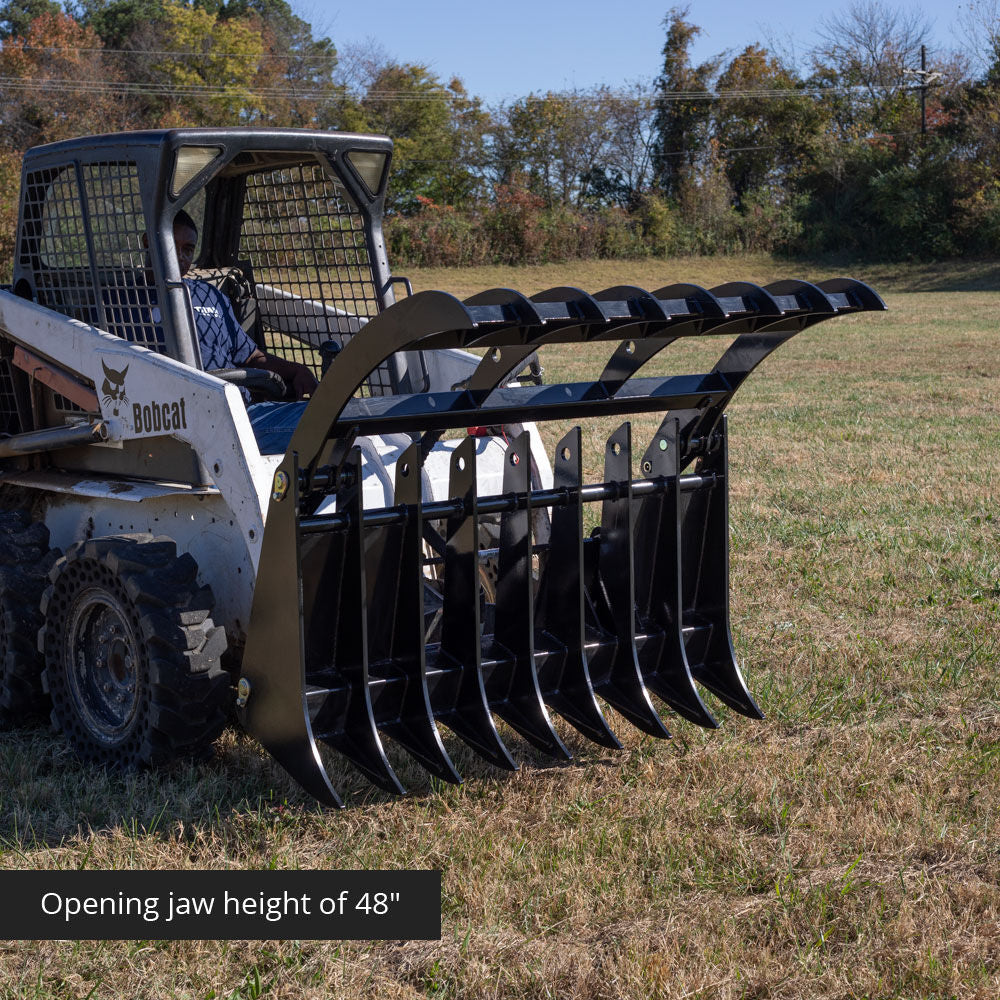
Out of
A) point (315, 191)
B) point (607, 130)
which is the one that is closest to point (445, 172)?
point (607, 130)

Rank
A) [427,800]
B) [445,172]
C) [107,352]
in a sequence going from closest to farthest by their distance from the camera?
[427,800] → [107,352] → [445,172]

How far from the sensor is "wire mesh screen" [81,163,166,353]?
4.56 meters

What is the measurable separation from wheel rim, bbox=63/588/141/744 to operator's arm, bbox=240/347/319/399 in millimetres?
1392

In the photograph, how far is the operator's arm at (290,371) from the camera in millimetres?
5238

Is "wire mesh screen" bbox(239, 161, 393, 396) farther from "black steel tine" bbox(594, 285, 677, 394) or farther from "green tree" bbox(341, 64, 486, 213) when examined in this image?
"green tree" bbox(341, 64, 486, 213)

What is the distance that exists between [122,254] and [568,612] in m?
2.12

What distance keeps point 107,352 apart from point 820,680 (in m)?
2.95

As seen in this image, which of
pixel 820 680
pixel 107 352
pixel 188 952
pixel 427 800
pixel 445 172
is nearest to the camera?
pixel 188 952

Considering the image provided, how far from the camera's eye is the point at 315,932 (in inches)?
123

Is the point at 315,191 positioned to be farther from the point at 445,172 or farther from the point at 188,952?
the point at 445,172

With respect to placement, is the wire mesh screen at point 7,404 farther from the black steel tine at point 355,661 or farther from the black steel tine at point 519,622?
the black steel tine at point 519,622

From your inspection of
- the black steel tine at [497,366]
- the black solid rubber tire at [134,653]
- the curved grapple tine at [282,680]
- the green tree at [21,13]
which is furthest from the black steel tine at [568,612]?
the green tree at [21,13]

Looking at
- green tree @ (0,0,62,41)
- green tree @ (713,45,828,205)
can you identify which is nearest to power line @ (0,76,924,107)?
green tree @ (713,45,828,205)

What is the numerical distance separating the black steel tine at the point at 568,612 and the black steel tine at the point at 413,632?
1.55 feet
